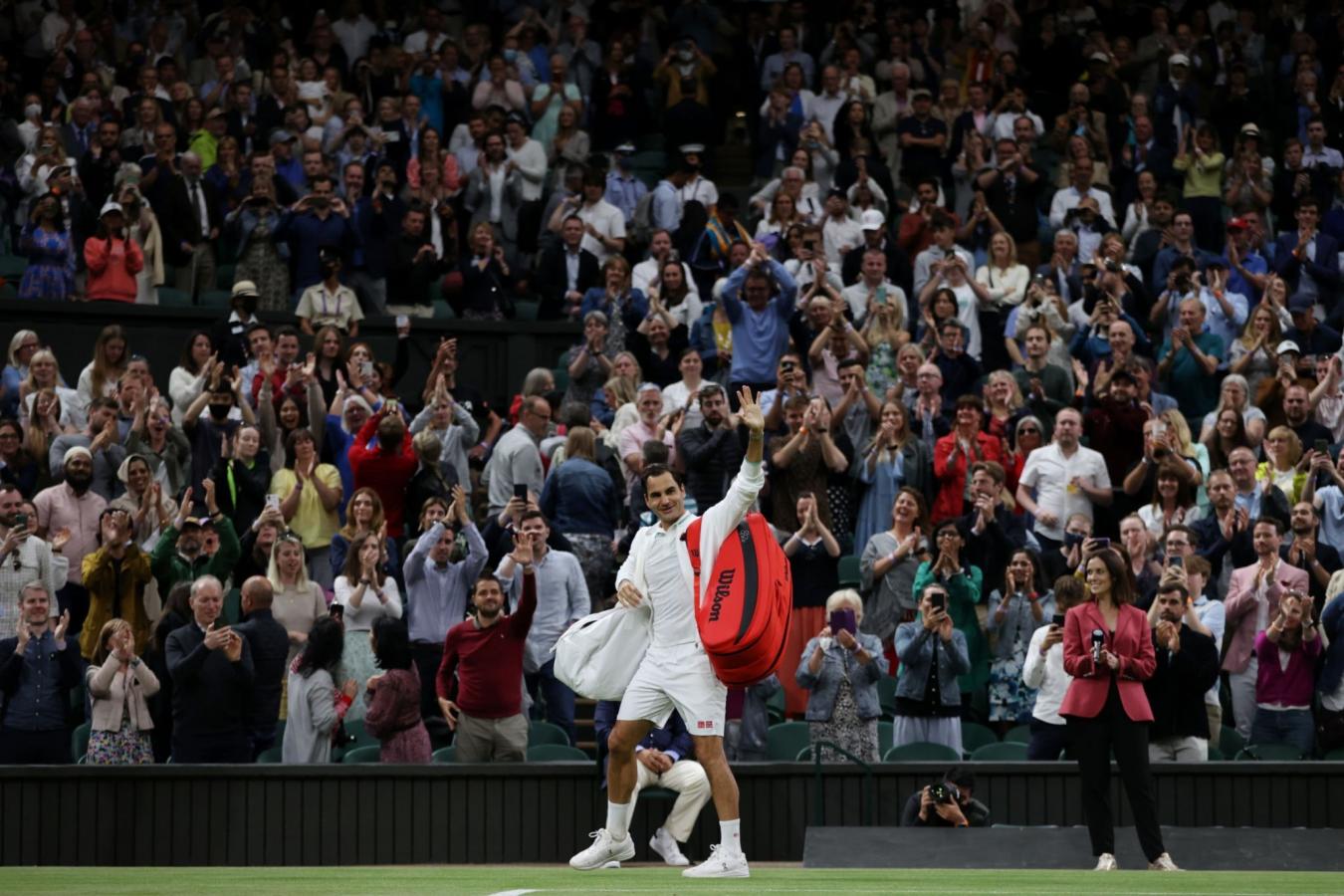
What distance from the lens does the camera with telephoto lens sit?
13.1m

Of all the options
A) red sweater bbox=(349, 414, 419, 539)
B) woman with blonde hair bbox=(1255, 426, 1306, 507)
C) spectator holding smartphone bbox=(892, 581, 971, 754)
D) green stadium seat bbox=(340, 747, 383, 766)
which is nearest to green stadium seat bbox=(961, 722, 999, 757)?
spectator holding smartphone bbox=(892, 581, 971, 754)

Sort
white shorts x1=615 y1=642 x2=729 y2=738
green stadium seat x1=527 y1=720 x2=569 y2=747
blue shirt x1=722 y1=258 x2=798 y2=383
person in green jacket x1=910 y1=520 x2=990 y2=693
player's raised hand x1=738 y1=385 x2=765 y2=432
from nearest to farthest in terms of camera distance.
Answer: player's raised hand x1=738 y1=385 x2=765 y2=432, white shorts x1=615 y1=642 x2=729 y2=738, green stadium seat x1=527 y1=720 x2=569 y2=747, person in green jacket x1=910 y1=520 x2=990 y2=693, blue shirt x1=722 y1=258 x2=798 y2=383

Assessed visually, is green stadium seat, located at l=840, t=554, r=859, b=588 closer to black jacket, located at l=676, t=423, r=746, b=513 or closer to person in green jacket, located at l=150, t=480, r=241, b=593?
black jacket, located at l=676, t=423, r=746, b=513

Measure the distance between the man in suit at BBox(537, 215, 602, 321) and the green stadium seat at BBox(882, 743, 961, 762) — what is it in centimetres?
751

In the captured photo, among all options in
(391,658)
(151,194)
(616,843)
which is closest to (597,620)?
(616,843)

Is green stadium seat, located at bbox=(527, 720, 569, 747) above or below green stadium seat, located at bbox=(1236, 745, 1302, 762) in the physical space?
above

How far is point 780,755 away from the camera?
15.0 metres

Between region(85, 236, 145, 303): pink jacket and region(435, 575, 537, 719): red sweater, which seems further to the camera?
region(85, 236, 145, 303): pink jacket

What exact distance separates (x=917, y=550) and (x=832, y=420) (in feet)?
5.89

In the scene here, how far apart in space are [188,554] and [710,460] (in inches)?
156

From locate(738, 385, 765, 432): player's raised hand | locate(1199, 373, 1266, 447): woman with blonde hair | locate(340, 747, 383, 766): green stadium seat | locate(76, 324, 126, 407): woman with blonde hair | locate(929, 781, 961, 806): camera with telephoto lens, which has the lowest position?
locate(929, 781, 961, 806): camera with telephoto lens

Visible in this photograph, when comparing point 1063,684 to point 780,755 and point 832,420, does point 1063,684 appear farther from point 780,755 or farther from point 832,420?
point 832,420

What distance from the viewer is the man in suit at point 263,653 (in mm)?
14398

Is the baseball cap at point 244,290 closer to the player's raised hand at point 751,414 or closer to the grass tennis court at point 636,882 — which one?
the grass tennis court at point 636,882
